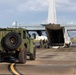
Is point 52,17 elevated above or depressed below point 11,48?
above

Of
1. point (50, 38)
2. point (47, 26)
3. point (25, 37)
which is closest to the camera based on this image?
point (25, 37)

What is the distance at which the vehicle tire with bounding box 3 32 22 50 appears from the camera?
1766 cm

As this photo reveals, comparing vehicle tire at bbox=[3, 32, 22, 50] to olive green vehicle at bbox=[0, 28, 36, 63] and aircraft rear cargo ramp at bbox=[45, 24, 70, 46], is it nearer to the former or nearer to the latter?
olive green vehicle at bbox=[0, 28, 36, 63]

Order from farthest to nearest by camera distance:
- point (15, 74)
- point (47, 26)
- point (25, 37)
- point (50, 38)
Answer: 1. point (50, 38)
2. point (47, 26)
3. point (25, 37)
4. point (15, 74)

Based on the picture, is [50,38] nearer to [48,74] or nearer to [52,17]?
[52,17]

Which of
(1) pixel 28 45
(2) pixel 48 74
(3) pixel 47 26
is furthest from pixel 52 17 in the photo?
(2) pixel 48 74

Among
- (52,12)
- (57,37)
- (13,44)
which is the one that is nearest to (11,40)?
(13,44)

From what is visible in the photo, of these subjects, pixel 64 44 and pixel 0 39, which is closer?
pixel 0 39

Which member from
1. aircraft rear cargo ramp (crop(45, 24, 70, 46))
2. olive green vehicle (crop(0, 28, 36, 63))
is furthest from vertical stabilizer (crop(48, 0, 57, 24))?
olive green vehicle (crop(0, 28, 36, 63))

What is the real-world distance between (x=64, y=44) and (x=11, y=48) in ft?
120

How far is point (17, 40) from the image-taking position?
17.7 m

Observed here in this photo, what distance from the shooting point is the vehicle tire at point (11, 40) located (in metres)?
17.7

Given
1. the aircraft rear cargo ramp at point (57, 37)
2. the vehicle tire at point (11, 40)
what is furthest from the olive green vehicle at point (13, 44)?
the aircraft rear cargo ramp at point (57, 37)

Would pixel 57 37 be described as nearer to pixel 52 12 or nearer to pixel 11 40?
pixel 52 12
